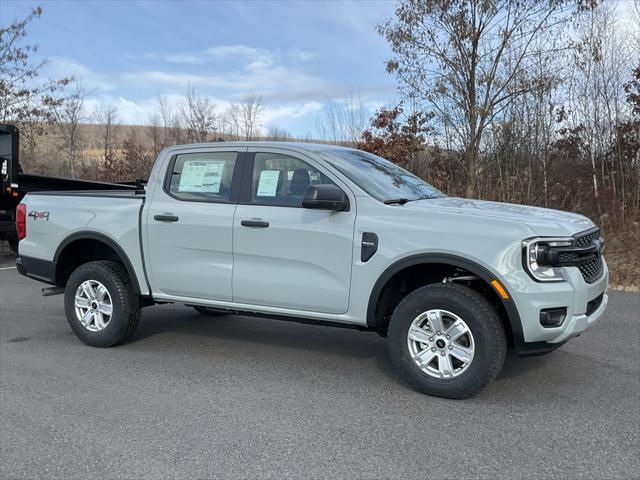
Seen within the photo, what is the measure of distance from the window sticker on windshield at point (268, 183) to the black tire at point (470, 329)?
4.77 ft

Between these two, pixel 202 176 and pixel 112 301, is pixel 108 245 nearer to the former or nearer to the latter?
pixel 112 301

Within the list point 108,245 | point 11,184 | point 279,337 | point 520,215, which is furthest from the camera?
point 11,184

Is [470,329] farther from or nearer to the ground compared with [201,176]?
nearer to the ground

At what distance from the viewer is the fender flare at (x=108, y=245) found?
562 cm

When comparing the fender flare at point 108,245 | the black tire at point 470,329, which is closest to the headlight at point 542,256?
the black tire at point 470,329

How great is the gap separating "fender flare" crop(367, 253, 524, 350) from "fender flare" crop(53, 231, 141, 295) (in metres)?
2.37

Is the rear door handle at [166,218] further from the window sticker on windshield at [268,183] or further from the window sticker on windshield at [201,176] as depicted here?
the window sticker on windshield at [268,183]

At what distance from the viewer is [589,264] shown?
4.40 metres

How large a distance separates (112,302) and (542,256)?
12.8 ft

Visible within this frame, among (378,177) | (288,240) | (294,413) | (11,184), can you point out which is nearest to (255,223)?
(288,240)

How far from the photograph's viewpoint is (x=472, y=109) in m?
14.0

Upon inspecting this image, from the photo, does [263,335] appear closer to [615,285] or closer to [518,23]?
[615,285]

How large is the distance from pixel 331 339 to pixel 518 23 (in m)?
10.4

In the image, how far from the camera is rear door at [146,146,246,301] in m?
5.15
